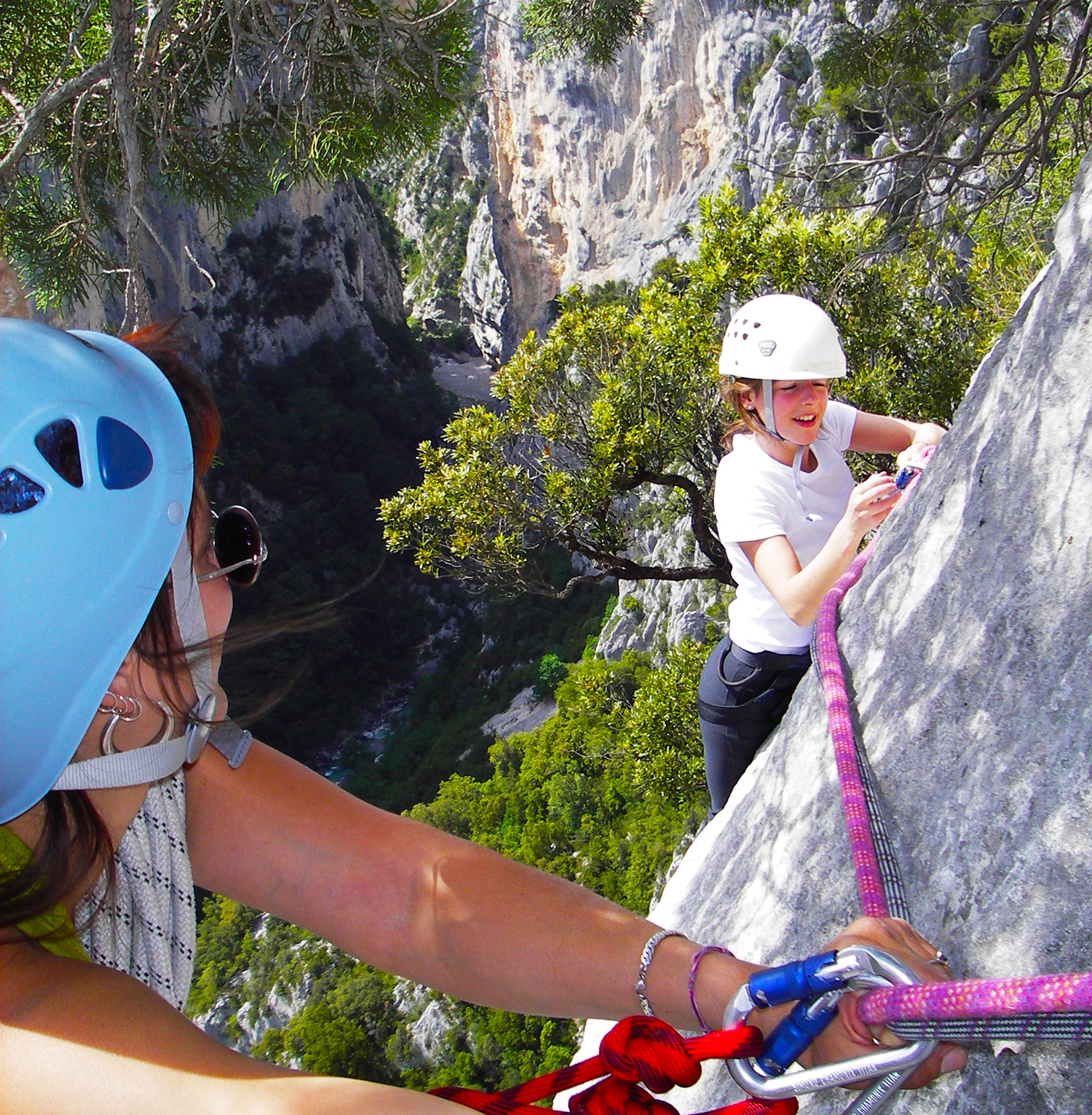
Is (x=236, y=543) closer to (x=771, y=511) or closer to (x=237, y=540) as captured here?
(x=237, y=540)

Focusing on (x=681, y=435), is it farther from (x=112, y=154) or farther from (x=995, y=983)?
(x=995, y=983)

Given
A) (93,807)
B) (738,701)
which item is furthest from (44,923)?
(738,701)

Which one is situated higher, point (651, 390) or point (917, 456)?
point (917, 456)

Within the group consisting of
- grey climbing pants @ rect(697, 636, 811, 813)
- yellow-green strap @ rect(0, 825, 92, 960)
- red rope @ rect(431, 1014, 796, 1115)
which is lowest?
grey climbing pants @ rect(697, 636, 811, 813)

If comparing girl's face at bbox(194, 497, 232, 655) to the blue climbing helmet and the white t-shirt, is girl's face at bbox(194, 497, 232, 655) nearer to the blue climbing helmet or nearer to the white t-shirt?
the blue climbing helmet

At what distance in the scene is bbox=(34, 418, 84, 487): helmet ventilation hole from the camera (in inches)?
35.7

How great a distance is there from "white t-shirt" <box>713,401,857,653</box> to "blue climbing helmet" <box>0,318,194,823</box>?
1.26m

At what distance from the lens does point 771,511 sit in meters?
1.90

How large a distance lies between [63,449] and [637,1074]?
2.96 ft

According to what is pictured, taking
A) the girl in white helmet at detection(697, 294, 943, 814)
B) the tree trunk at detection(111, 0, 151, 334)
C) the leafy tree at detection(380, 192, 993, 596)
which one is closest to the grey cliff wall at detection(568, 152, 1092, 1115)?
the girl in white helmet at detection(697, 294, 943, 814)

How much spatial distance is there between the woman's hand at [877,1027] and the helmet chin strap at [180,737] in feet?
2.57

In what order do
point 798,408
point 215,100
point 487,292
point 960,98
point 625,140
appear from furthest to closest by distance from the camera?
Answer: point 487,292 → point 625,140 → point 960,98 → point 215,100 → point 798,408

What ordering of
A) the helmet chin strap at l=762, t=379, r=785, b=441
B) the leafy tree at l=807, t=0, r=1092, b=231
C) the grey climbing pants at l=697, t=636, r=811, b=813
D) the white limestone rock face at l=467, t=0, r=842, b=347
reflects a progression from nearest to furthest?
the helmet chin strap at l=762, t=379, r=785, b=441 < the grey climbing pants at l=697, t=636, r=811, b=813 < the leafy tree at l=807, t=0, r=1092, b=231 < the white limestone rock face at l=467, t=0, r=842, b=347

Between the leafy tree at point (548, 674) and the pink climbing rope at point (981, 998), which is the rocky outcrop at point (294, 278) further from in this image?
the pink climbing rope at point (981, 998)
